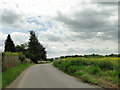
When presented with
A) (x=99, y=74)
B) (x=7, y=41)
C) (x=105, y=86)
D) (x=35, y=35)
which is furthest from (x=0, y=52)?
(x=35, y=35)

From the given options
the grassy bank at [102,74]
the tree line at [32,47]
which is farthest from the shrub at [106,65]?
the tree line at [32,47]

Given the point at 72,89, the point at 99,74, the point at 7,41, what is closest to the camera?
the point at 72,89

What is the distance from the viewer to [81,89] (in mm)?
8227

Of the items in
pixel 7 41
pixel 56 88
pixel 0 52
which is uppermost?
pixel 7 41

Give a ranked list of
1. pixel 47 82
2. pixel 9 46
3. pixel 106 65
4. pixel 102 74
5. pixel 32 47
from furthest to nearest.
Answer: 1. pixel 32 47
2. pixel 9 46
3. pixel 106 65
4. pixel 102 74
5. pixel 47 82

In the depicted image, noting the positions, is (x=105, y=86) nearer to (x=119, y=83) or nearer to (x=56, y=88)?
(x=119, y=83)

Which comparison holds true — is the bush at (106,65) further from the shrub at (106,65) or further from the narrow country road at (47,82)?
the narrow country road at (47,82)

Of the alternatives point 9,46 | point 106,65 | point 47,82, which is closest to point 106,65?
point 106,65

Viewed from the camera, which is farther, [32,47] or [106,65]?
[32,47]

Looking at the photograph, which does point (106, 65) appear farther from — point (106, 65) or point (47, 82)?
point (47, 82)

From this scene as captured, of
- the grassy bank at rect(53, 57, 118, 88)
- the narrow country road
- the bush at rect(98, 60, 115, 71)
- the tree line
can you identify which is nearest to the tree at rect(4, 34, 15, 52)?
the tree line

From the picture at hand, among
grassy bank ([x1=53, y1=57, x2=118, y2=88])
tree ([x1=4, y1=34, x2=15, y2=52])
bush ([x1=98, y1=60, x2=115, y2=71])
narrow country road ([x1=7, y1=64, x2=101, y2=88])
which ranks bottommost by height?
narrow country road ([x1=7, y1=64, x2=101, y2=88])

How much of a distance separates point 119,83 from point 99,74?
131 inches

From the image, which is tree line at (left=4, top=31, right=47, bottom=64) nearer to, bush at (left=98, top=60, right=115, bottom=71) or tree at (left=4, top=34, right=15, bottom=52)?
tree at (left=4, top=34, right=15, bottom=52)
